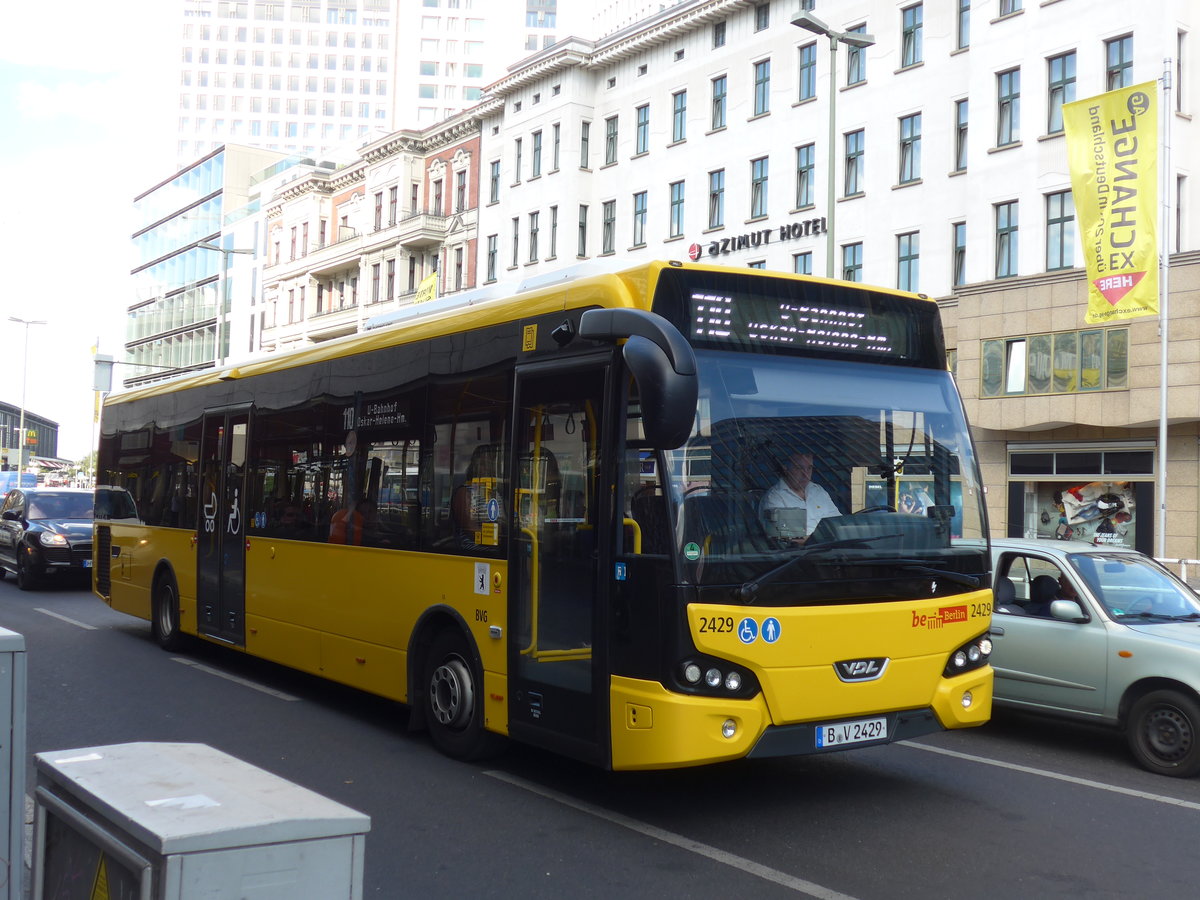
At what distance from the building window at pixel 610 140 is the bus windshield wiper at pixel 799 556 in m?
40.6

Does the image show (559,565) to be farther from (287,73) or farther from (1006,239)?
(287,73)

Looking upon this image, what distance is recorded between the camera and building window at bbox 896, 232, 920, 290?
3438 cm

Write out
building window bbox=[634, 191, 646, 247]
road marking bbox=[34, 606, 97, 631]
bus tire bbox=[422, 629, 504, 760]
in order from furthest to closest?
1. building window bbox=[634, 191, 646, 247]
2. road marking bbox=[34, 606, 97, 631]
3. bus tire bbox=[422, 629, 504, 760]

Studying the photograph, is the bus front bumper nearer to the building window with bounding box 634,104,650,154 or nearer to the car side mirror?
the car side mirror

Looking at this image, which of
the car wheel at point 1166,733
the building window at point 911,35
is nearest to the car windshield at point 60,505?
the car wheel at point 1166,733

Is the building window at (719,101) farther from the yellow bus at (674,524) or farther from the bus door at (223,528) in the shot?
the yellow bus at (674,524)

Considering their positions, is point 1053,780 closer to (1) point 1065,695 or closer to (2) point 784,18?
(1) point 1065,695

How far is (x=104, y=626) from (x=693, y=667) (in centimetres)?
1214

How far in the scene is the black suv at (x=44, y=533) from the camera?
70.9ft

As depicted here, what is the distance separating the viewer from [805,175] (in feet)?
124

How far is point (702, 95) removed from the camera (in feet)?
137

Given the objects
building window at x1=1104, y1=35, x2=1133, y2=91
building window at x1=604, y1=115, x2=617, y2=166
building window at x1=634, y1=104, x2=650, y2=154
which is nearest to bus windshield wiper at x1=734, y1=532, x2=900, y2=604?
building window at x1=1104, y1=35, x2=1133, y2=91

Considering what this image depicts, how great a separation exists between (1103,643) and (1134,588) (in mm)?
685

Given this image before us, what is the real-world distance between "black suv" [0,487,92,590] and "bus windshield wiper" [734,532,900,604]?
18308 millimetres
